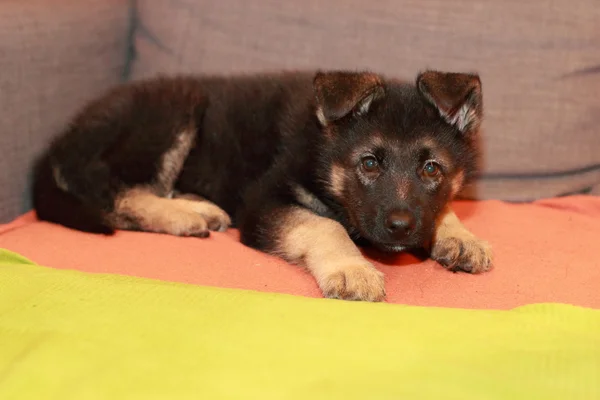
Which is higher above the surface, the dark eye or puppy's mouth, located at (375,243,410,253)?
the dark eye

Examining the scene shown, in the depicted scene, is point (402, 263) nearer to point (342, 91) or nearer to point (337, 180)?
point (337, 180)

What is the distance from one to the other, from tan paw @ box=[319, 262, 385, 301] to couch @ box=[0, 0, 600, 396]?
434 mm

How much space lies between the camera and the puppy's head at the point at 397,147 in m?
2.91

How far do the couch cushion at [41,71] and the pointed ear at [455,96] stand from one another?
1.98 m

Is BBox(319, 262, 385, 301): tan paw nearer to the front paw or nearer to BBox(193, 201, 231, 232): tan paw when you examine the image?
the front paw

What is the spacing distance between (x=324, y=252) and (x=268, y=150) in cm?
91

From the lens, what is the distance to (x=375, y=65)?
4004 mm

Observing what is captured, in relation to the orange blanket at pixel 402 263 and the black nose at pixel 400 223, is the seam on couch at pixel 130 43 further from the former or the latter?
the black nose at pixel 400 223

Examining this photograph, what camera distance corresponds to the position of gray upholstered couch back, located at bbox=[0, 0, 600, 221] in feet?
12.3

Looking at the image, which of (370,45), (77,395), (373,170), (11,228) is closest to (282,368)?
(77,395)

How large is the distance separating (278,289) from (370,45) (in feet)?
5.91

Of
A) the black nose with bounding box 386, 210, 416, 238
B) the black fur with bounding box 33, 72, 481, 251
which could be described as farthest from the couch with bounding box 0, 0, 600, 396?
the black nose with bounding box 386, 210, 416, 238

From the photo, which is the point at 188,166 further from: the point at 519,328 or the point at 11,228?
the point at 519,328

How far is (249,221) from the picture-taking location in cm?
328
